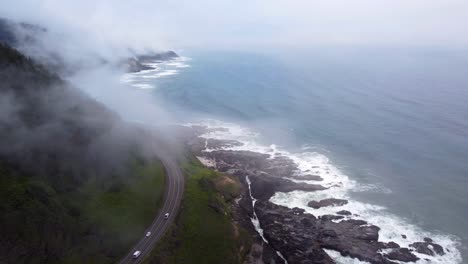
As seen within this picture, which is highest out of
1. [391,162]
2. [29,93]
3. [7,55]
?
[7,55]

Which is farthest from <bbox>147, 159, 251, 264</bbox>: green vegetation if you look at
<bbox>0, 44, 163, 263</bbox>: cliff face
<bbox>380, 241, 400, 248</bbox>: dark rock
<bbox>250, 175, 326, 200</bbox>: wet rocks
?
<bbox>380, 241, 400, 248</bbox>: dark rock

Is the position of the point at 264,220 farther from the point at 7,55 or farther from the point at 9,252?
the point at 7,55

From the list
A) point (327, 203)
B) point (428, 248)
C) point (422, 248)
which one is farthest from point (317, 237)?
point (428, 248)

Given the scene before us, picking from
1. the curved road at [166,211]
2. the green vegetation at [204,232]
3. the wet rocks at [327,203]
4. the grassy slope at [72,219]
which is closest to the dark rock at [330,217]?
the wet rocks at [327,203]

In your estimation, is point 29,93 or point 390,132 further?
point 390,132

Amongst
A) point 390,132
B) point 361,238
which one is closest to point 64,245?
point 361,238

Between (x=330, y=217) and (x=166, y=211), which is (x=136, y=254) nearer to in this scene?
(x=166, y=211)

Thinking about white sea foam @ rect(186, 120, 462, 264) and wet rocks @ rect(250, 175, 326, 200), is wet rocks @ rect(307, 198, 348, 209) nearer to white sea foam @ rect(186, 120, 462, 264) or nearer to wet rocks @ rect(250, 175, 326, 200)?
white sea foam @ rect(186, 120, 462, 264)
